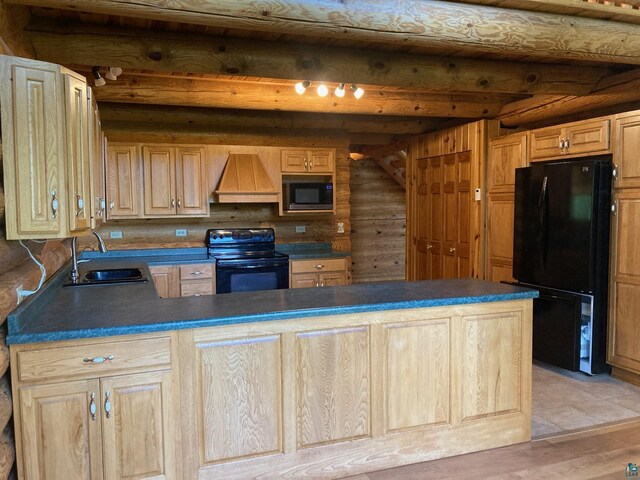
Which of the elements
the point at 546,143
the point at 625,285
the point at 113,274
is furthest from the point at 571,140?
the point at 113,274

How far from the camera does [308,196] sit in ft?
17.8

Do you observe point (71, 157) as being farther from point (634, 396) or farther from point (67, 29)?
point (634, 396)

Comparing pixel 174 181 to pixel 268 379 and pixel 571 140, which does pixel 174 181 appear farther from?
pixel 571 140

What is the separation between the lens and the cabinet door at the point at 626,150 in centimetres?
338

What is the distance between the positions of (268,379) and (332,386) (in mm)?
334

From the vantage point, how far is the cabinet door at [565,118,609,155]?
3.58 m

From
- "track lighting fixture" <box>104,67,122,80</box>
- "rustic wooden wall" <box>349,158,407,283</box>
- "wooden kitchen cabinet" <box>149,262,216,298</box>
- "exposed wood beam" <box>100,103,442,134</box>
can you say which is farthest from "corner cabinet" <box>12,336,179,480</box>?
"rustic wooden wall" <box>349,158,407,283</box>

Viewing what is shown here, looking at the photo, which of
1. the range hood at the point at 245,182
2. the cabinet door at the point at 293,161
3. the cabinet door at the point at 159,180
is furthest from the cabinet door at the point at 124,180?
the cabinet door at the point at 293,161

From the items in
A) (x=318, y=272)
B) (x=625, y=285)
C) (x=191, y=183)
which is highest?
(x=191, y=183)

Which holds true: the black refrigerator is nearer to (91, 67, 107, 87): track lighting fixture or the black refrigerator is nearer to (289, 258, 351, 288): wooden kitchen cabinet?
(289, 258, 351, 288): wooden kitchen cabinet

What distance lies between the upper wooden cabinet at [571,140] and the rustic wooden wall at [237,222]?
2430 mm

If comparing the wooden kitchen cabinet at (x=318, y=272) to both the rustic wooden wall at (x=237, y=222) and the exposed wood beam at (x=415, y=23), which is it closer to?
the rustic wooden wall at (x=237, y=222)

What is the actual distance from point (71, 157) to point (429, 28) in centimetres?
196

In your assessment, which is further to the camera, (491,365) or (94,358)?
(491,365)
